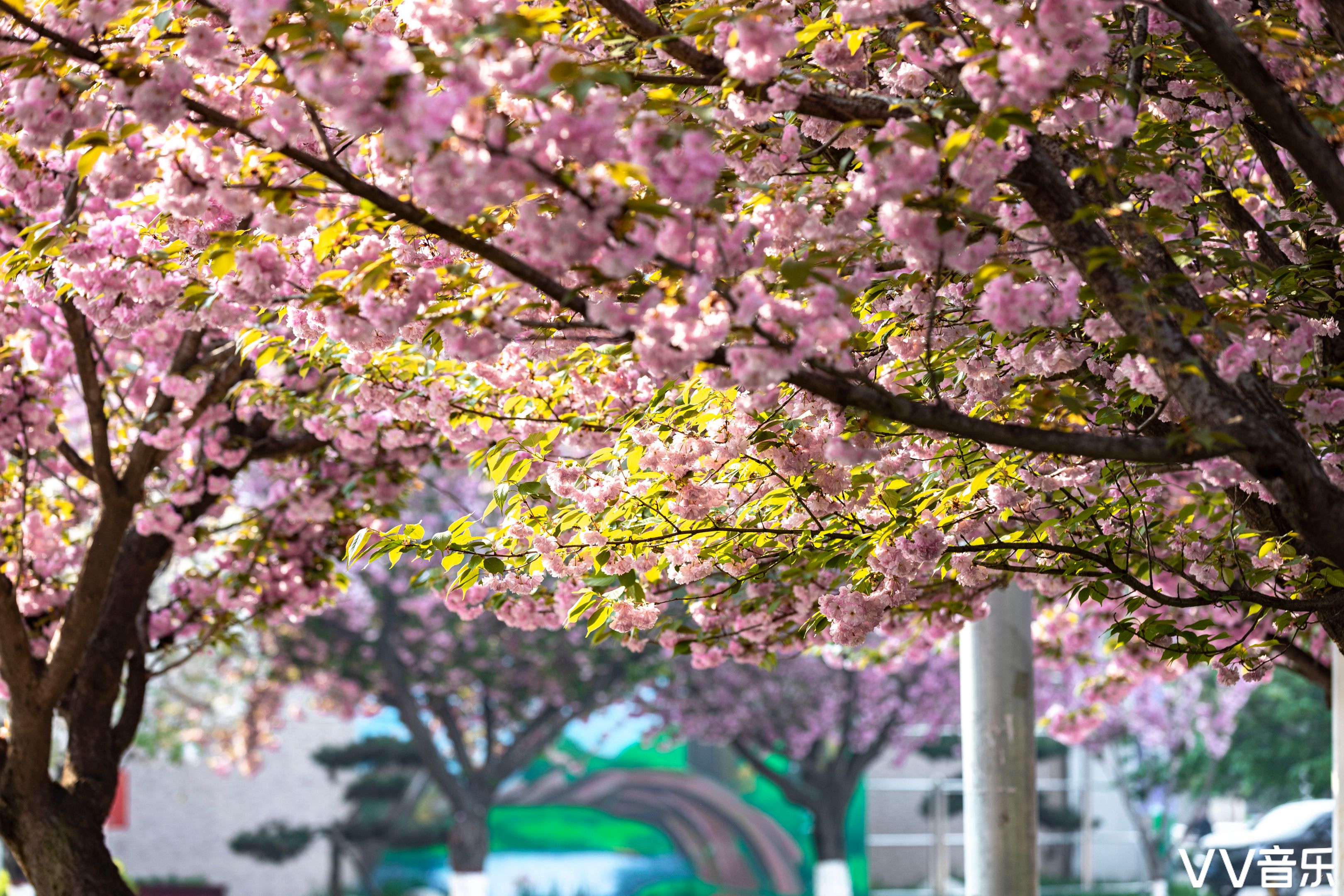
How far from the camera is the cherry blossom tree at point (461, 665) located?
720 inches

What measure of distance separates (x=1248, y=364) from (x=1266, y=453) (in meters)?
0.22

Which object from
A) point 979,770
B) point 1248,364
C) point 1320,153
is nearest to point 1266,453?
point 1248,364

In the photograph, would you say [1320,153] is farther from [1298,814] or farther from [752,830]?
[752,830]

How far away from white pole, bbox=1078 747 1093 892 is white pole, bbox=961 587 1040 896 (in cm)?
1849

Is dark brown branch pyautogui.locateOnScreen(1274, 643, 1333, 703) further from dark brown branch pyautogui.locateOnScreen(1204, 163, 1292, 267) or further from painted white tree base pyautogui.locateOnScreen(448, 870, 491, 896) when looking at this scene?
painted white tree base pyautogui.locateOnScreen(448, 870, 491, 896)

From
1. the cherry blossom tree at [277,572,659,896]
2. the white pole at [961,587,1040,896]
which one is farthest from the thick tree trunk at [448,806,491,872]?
the white pole at [961,587,1040,896]

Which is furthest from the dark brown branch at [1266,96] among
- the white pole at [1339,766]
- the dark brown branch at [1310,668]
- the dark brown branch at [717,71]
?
the white pole at [1339,766]

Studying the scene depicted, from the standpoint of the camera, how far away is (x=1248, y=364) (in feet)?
10.1

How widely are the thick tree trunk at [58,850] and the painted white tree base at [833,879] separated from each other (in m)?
14.2

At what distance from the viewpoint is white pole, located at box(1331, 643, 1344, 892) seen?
21.6ft

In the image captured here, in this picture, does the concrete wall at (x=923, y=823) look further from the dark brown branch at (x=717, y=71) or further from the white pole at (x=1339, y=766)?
the dark brown branch at (x=717, y=71)

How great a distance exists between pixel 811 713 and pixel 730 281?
18.1 metres

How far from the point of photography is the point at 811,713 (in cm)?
2045

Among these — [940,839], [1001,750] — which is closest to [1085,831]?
[940,839]
